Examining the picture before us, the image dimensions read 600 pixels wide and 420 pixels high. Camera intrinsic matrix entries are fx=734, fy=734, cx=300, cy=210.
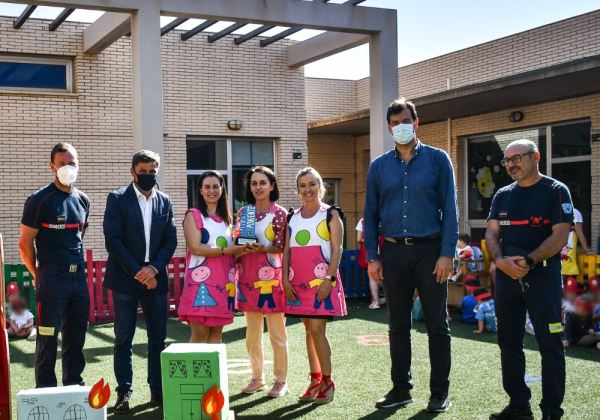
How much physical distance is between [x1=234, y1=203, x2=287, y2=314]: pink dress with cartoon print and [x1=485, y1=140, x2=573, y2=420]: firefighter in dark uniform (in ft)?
5.98

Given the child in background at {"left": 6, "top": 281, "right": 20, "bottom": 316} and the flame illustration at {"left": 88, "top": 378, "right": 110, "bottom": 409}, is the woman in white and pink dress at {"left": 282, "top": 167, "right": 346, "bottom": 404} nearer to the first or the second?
the flame illustration at {"left": 88, "top": 378, "right": 110, "bottom": 409}

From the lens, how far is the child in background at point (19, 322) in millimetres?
9625

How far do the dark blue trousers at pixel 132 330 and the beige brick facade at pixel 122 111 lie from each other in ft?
26.1

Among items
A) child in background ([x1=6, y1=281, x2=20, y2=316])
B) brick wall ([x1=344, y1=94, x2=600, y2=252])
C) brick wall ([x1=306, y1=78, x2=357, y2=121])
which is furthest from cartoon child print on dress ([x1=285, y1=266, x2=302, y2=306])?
brick wall ([x1=306, y1=78, x2=357, y2=121])

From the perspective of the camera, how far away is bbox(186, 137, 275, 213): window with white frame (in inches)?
617

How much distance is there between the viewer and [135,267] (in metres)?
5.63

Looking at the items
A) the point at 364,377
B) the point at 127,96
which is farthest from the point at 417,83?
the point at 364,377

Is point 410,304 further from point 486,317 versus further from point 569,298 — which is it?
point 486,317

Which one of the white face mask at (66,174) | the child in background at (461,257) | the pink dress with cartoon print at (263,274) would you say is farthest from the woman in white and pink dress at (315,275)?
the child in background at (461,257)

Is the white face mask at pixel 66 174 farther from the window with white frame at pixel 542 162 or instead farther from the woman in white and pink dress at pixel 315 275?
the window with white frame at pixel 542 162

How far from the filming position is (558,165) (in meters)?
14.9

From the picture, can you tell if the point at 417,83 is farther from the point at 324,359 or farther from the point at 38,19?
the point at 324,359

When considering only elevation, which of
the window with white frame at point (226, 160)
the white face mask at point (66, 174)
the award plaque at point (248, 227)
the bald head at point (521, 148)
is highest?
the window with white frame at point (226, 160)

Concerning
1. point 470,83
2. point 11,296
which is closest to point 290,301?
point 11,296
